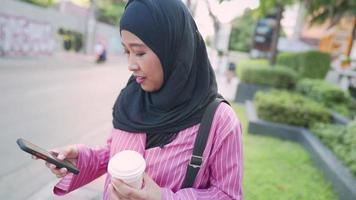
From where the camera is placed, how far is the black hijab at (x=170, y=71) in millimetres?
1330

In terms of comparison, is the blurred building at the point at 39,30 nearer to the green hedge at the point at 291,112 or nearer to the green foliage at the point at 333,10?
the green foliage at the point at 333,10

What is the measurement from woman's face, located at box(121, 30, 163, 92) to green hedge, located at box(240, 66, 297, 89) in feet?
32.6

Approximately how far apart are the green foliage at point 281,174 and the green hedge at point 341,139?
1.12ft

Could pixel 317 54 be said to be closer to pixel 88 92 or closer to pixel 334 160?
pixel 88 92

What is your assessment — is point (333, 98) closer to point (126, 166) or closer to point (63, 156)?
point (63, 156)

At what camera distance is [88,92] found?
35.3 feet

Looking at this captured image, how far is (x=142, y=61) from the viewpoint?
4.47 ft

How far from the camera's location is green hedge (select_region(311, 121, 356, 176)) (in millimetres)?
4230

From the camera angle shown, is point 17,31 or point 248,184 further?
point 17,31

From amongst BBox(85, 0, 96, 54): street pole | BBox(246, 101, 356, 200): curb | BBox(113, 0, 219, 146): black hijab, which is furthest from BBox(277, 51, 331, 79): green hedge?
BBox(85, 0, 96, 54): street pole

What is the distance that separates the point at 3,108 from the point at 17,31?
11137mm

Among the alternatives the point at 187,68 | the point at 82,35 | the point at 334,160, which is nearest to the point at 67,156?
the point at 187,68

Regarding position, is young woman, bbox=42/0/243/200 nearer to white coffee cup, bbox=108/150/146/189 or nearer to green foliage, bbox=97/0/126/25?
white coffee cup, bbox=108/150/146/189

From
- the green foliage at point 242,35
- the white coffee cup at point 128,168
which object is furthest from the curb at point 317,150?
the green foliage at point 242,35
